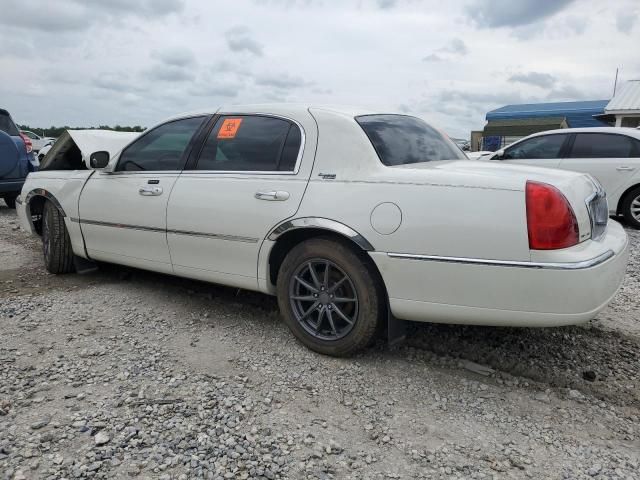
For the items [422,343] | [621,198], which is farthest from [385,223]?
[621,198]

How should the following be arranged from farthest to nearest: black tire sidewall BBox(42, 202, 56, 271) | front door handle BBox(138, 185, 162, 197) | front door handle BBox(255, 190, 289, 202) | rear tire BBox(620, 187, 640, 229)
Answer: rear tire BBox(620, 187, 640, 229), black tire sidewall BBox(42, 202, 56, 271), front door handle BBox(138, 185, 162, 197), front door handle BBox(255, 190, 289, 202)

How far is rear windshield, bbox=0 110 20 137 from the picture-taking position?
9500 mm

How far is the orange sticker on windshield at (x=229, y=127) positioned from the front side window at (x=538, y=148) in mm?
5824

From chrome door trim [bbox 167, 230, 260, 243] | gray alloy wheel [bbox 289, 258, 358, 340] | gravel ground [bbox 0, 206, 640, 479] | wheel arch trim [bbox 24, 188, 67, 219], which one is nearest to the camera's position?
gravel ground [bbox 0, 206, 640, 479]

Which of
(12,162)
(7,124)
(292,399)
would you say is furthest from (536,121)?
(292,399)

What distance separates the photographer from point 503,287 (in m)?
2.60

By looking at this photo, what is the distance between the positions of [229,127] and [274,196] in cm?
81

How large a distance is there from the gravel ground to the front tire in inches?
5.6

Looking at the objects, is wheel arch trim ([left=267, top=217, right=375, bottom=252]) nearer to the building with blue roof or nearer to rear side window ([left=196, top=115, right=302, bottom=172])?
rear side window ([left=196, top=115, right=302, bottom=172])

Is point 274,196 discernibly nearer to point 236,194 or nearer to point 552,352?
point 236,194

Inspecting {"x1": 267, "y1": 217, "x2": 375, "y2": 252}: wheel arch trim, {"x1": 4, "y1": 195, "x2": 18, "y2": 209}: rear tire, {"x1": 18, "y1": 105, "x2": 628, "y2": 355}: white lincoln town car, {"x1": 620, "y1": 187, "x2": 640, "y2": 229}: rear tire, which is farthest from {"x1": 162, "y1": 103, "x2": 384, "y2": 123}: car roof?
{"x1": 4, "y1": 195, "x2": 18, "y2": 209}: rear tire

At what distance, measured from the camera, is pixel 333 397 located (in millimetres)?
2793

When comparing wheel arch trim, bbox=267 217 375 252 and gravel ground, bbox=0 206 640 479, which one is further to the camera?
wheel arch trim, bbox=267 217 375 252

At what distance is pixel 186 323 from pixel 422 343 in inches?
66.3
